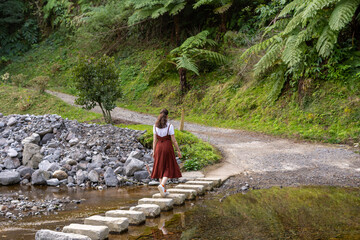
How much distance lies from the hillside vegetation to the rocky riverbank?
4.92 m

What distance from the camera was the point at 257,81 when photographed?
14070mm

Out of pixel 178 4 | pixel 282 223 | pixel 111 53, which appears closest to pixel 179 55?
pixel 178 4

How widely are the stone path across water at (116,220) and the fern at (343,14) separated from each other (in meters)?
5.69

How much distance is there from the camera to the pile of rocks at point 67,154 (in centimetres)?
749

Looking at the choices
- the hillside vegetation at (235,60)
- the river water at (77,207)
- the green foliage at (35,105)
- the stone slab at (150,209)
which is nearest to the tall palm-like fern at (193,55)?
the hillside vegetation at (235,60)

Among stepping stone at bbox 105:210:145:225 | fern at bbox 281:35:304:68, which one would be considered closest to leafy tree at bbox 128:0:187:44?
fern at bbox 281:35:304:68

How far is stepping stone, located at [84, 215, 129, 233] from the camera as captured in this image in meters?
4.02

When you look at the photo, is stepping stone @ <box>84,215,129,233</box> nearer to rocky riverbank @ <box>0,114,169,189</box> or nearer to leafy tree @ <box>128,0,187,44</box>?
rocky riverbank @ <box>0,114,169,189</box>

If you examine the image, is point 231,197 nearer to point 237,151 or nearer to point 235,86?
point 237,151

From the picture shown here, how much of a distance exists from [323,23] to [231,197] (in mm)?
6918

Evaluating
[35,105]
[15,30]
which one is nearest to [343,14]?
[35,105]

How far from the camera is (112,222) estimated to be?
13.3ft

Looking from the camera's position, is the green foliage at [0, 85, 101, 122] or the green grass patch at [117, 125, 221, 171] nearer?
the green grass patch at [117, 125, 221, 171]

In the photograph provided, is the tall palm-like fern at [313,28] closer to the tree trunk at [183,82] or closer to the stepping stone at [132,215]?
the tree trunk at [183,82]
